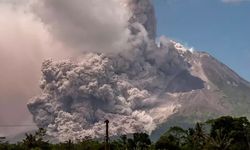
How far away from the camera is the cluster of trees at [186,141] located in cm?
12988

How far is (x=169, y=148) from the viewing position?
13438 cm

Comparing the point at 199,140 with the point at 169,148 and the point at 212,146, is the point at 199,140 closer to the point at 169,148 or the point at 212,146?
the point at 169,148

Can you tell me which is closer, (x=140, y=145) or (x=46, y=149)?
(x=46, y=149)

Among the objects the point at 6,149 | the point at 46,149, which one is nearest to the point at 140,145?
the point at 46,149

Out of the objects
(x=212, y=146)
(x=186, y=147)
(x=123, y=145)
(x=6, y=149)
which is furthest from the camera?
(x=123, y=145)

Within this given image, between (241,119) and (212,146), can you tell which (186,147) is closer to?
(212,146)

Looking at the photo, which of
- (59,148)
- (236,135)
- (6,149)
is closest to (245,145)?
(236,135)

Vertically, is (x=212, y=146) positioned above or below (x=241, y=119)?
below

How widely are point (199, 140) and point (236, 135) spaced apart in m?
15.8

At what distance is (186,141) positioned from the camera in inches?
5694

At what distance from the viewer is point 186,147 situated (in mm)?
130500

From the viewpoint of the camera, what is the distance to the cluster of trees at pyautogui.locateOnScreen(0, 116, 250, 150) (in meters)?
130

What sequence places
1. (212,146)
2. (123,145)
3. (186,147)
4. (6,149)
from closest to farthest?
(212,146) < (186,147) < (6,149) < (123,145)

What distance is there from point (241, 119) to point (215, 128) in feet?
29.3
